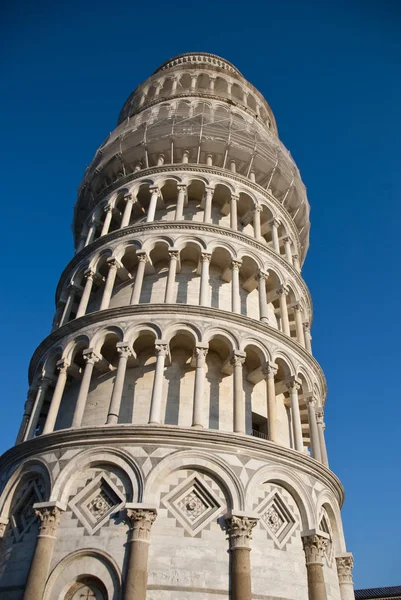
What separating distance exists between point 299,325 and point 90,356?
31.9ft

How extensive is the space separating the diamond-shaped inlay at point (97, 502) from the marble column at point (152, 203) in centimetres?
1171

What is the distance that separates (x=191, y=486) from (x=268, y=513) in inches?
102

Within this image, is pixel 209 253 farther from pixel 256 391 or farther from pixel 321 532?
pixel 321 532

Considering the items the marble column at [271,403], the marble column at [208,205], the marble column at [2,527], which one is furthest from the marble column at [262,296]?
the marble column at [2,527]

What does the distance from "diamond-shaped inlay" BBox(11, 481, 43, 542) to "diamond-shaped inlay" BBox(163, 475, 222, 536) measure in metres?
4.17

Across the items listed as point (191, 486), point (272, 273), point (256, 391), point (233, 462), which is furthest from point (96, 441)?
point (272, 273)

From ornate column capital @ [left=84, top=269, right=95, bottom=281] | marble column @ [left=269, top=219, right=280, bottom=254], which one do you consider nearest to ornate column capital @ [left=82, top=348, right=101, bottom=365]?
ornate column capital @ [left=84, top=269, right=95, bottom=281]

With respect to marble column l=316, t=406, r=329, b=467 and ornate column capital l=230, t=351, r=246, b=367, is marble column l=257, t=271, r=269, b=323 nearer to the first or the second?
ornate column capital l=230, t=351, r=246, b=367

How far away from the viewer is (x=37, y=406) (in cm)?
1889

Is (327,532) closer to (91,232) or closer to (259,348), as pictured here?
(259,348)

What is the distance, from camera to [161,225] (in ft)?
72.4

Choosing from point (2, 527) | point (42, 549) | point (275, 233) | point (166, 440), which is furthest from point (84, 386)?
point (275, 233)

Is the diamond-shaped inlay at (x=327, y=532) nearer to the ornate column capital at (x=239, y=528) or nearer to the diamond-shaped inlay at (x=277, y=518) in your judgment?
the diamond-shaped inlay at (x=277, y=518)

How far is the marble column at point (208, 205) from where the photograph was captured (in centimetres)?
2284
